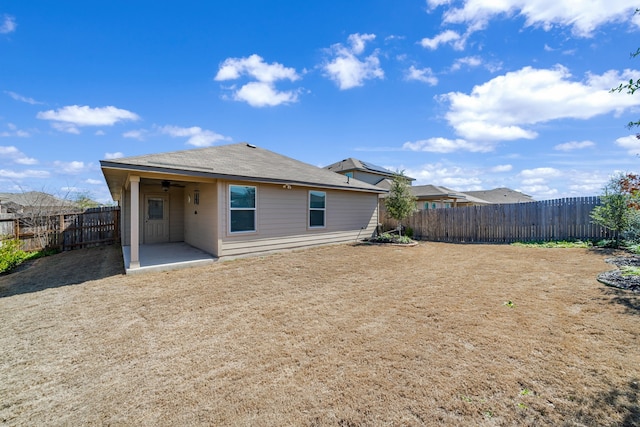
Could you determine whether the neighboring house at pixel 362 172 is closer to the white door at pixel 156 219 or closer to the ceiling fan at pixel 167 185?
the ceiling fan at pixel 167 185

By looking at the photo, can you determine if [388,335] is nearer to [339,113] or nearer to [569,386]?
[569,386]

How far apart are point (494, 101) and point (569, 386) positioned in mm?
13333

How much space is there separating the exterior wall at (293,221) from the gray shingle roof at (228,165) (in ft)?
1.42

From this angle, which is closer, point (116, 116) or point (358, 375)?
point (358, 375)

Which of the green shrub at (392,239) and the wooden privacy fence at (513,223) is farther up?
the wooden privacy fence at (513,223)

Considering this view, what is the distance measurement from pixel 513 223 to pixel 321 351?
38.0 feet

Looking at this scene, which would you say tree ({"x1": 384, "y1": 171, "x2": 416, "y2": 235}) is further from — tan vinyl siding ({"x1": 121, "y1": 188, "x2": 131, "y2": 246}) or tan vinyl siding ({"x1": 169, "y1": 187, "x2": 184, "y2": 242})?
tan vinyl siding ({"x1": 121, "y1": 188, "x2": 131, "y2": 246})

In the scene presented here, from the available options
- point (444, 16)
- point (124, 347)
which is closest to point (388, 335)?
point (124, 347)

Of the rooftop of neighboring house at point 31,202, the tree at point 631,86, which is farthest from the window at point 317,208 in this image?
the rooftop of neighboring house at point 31,202

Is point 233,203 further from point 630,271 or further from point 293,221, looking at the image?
point 630,271

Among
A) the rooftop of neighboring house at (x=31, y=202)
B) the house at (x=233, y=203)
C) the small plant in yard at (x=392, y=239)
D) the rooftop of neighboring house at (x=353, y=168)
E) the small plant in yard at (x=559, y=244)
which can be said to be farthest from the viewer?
the rooftop of neighboring house at (x=353, y=168)

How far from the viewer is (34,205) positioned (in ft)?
46.2

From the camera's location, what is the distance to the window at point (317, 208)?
10.1 metres

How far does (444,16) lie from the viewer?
26.6ft
